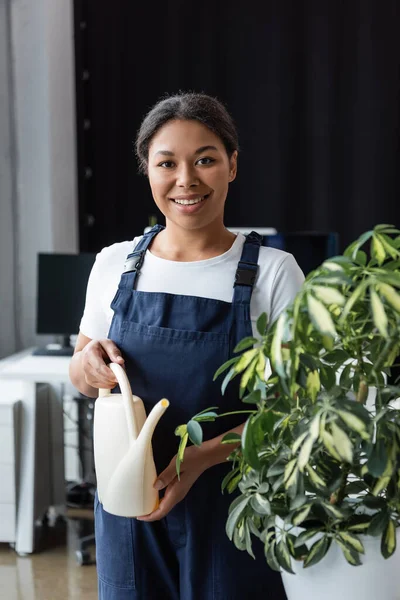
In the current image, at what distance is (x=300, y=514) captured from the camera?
94 centimetres

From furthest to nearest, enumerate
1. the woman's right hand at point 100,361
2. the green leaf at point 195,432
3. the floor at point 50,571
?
1. the floor at point 50,571
2. the woman's right hand at point 100,361
3. the green leaf at point 195,432

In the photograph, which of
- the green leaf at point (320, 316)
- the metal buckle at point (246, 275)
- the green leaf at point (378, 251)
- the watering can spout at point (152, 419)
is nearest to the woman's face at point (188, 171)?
the metal buckle at point (246, 275)

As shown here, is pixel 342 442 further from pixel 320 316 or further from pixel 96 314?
pixel 96 314

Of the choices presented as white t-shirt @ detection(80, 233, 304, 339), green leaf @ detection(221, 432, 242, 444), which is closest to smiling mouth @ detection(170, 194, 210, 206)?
white t-shirt @ detection(80, 233, 304, 339)

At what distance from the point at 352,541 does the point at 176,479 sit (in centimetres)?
47

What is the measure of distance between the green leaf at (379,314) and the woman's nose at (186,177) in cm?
59

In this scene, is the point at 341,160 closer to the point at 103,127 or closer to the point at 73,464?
the point at 103,127

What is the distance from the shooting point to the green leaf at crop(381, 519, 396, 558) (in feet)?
3.00

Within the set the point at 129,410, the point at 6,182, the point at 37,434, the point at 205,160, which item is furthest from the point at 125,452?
the point at 6,182

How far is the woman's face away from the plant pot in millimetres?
652

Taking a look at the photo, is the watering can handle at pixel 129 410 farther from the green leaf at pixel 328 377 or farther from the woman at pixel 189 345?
the green leaf at pixel 328 377

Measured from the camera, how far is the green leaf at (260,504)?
980 mm

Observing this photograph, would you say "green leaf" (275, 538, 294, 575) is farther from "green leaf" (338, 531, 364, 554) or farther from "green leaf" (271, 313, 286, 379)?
"green leaf" (271, 313, 286, 379)

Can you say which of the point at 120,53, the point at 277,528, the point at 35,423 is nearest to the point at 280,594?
the point at 277,528
